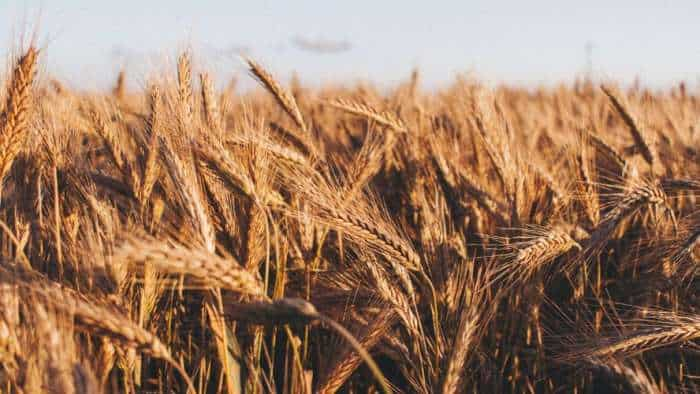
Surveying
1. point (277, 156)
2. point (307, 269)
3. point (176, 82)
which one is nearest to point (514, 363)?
point (307, 269)

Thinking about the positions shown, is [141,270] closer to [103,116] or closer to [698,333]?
[103,116]

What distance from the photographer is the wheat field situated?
127cm

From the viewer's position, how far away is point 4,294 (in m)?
1.20

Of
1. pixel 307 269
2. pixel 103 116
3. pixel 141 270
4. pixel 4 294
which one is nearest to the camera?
pixel 4 294

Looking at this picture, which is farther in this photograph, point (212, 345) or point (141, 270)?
point (212, 345)

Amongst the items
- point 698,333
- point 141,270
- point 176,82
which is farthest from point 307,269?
point 698,333

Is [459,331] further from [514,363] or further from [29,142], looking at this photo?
[29,142]

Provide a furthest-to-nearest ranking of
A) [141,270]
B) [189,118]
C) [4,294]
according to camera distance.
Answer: [189,118] < [141,270] < [4,294]

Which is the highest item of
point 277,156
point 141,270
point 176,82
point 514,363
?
point 176,82

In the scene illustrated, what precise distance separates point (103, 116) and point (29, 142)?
0.29m

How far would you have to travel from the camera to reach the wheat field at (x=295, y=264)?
1266 millimetres

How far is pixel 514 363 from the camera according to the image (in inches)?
81.4

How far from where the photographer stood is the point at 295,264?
220 cm

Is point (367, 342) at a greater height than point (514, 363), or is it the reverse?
point (367, 342)
